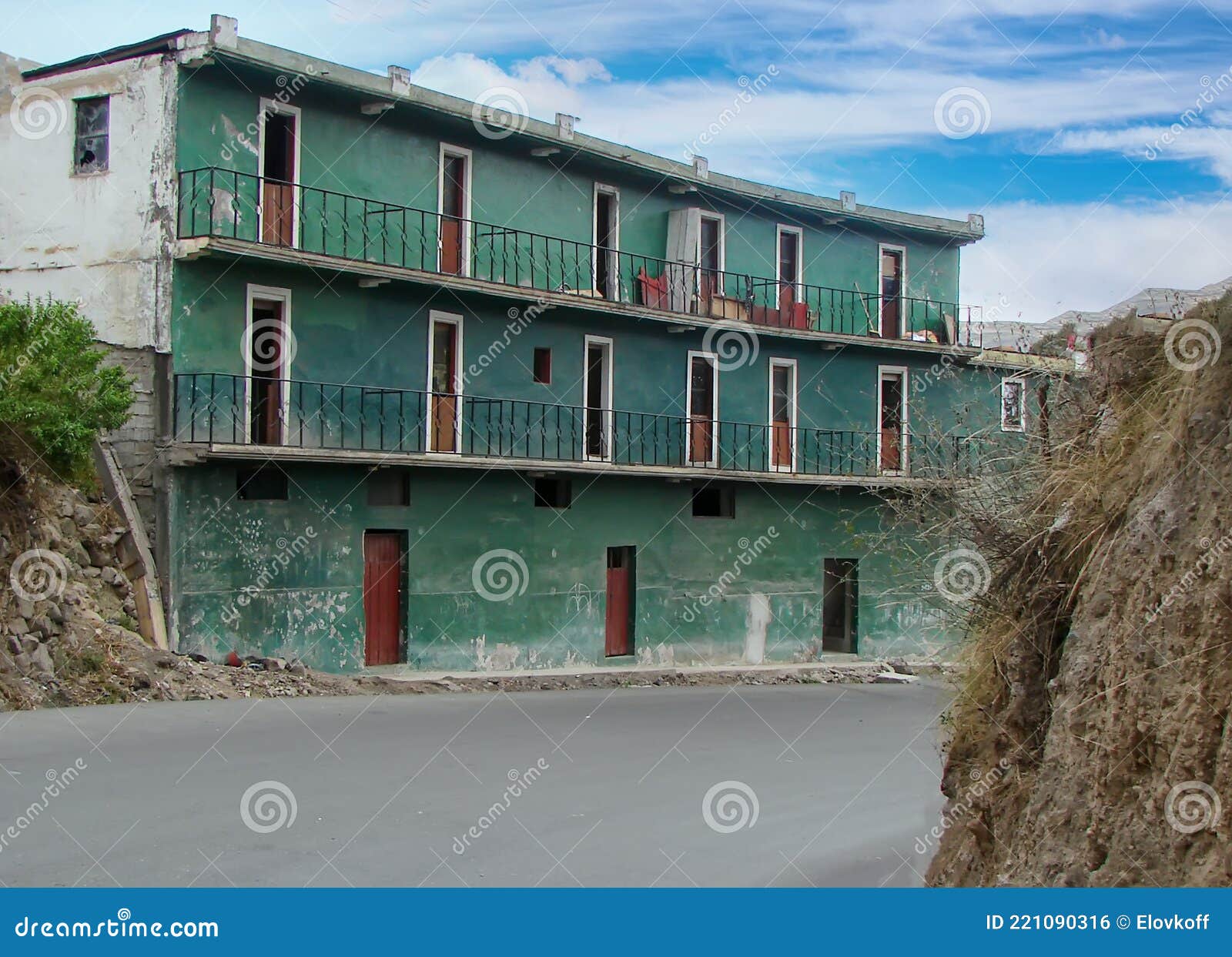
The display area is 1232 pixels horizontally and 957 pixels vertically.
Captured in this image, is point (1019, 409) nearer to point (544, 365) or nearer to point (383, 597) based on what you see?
point (383, 597)

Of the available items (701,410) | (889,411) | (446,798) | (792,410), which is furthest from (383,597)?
(889,411)

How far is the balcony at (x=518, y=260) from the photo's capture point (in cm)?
2256

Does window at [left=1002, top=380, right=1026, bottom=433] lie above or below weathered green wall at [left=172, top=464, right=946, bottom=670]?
above

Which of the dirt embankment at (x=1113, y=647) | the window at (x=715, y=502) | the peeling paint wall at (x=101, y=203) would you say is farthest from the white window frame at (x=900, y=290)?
the dirt embankment at (x=1113, y=647)

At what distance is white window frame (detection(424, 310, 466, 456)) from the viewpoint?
25.1 m

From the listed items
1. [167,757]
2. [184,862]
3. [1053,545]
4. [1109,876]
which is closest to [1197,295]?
[1053,545]

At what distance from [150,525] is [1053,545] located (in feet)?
56.6

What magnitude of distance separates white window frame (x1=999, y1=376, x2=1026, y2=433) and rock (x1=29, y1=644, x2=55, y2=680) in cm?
1275

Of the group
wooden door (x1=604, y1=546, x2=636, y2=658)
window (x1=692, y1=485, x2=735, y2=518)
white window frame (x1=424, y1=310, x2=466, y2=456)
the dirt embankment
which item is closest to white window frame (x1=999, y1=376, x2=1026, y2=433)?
the dirt embankment

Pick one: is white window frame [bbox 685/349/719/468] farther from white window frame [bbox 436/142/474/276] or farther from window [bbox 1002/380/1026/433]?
window [bbox 1002/380/1026/433]

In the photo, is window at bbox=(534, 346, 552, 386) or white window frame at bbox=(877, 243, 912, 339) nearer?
window at bbox=(534, 346, 552, 386)

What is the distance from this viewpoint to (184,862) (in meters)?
9.63

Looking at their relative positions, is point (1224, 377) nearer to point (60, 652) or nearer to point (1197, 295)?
point (1197, 295)

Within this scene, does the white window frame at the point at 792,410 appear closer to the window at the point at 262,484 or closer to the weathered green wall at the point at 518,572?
the weathered green wall at the point at 518,572
